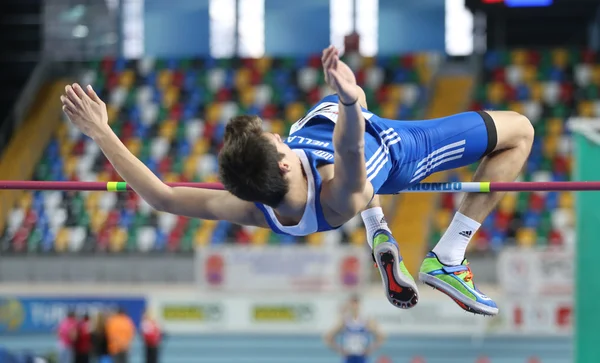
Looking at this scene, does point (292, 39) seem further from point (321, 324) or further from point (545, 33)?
point (321, 324)

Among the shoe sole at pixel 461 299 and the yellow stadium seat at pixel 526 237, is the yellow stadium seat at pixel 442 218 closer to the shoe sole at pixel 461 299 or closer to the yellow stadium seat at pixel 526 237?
the yellow stadium seat at pixel 526 237

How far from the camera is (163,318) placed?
548 inches

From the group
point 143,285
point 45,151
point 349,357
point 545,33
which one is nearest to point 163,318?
point 143,285

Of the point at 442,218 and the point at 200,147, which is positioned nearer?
the point at 442,218

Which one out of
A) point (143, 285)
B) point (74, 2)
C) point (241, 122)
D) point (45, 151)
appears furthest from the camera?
point (74, 2)

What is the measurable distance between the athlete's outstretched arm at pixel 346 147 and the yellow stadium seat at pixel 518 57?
15102mm

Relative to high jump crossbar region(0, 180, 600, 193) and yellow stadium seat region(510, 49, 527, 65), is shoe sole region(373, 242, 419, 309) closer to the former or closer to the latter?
high jump crossbar region(0, 180, 600, 193)

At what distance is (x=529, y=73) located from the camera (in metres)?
18.2

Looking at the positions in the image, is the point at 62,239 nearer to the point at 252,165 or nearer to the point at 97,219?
the point at 97,219

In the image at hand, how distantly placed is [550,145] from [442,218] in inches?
95.0

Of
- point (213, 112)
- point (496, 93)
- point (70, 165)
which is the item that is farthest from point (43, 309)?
point (496, 93)

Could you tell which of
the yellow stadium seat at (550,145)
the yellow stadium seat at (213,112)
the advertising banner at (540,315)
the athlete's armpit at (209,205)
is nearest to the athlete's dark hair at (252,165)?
the athlete's armpit at (209,205)

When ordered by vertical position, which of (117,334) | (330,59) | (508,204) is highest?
(330,59)

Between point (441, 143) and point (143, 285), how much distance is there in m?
12.0
